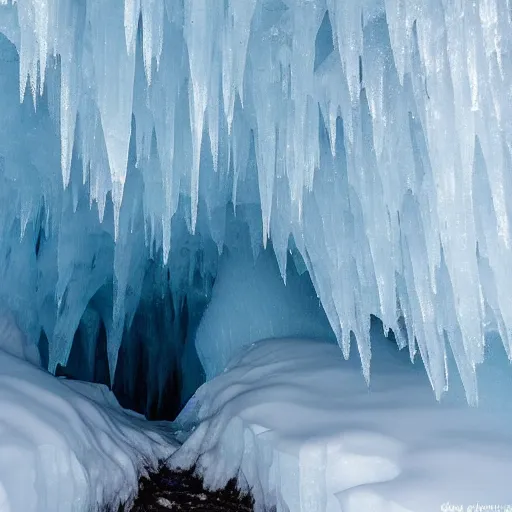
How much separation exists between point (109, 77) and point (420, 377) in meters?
3.06

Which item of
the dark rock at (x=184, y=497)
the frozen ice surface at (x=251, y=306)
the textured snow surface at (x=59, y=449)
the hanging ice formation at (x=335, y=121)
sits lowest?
the dark rock at (x=184, y=497)

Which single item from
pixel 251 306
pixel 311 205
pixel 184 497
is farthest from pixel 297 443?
pixel 251 306

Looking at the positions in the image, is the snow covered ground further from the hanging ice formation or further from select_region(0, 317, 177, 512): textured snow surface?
the hanging ice formation

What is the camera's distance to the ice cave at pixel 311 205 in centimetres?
281

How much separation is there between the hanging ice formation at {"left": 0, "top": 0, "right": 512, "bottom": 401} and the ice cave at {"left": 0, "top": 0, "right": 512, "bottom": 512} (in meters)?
0.01

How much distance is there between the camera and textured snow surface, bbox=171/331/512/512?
8.91 feet

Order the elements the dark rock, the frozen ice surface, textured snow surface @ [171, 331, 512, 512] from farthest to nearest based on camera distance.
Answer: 1. the frozen ice surface
2. the dark rock
3. textured snow surface @ [171, 331, 512, 512]

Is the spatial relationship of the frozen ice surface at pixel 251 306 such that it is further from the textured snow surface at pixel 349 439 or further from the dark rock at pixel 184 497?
the dark rock at pixel 184 497

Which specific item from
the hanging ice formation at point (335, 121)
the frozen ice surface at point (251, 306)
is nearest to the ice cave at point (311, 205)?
the hanging ice formation at point (335, 121)

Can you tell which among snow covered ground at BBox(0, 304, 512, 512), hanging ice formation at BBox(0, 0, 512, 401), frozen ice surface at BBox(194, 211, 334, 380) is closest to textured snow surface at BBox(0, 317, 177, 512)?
snow covered ground at BBox(0, 304, 512, 512)

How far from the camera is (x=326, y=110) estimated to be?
3318 millimetres

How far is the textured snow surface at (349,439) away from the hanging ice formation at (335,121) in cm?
33

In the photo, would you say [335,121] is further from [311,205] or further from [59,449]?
[59,449]

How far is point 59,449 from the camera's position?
10.3 ft
